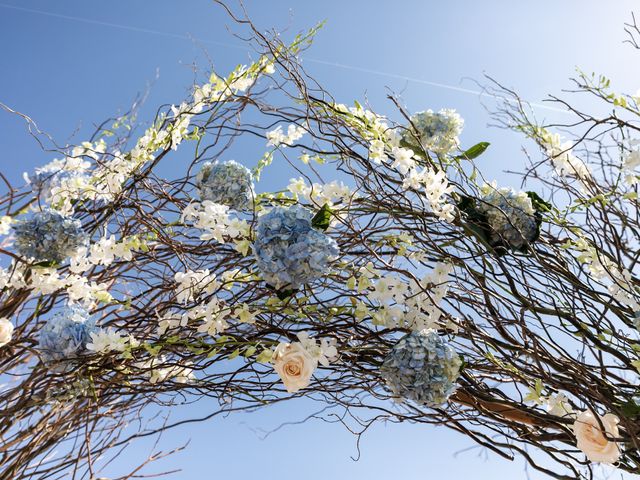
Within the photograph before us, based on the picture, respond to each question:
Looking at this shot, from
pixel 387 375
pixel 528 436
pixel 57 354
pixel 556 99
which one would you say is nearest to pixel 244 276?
pixel 387 375

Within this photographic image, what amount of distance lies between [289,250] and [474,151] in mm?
555

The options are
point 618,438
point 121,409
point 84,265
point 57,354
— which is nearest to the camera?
point 618,438

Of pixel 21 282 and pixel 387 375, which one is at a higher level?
pixel 21 282

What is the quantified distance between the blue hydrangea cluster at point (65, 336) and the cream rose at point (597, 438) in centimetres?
99

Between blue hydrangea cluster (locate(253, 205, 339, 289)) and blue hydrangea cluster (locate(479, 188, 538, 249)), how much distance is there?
0.41 metres

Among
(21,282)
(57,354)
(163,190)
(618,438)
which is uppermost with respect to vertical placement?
(163,190)

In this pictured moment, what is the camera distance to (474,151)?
133 cm

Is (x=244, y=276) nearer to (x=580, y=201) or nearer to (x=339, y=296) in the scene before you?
(x=339, y=296)

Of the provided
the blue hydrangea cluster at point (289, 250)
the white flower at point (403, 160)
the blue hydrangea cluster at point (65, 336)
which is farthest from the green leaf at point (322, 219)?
the blue hydrangea cluster at point (65, 336)

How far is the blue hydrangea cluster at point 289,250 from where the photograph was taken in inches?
39.3

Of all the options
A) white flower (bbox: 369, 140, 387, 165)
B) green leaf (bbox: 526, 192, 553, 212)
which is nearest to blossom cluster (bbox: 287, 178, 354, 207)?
white flower (bbox: 369, 140, 387, 165)

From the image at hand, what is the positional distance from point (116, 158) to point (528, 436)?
114cm

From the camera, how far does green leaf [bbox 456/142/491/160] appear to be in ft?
4.33

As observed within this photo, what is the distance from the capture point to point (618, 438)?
105cm
